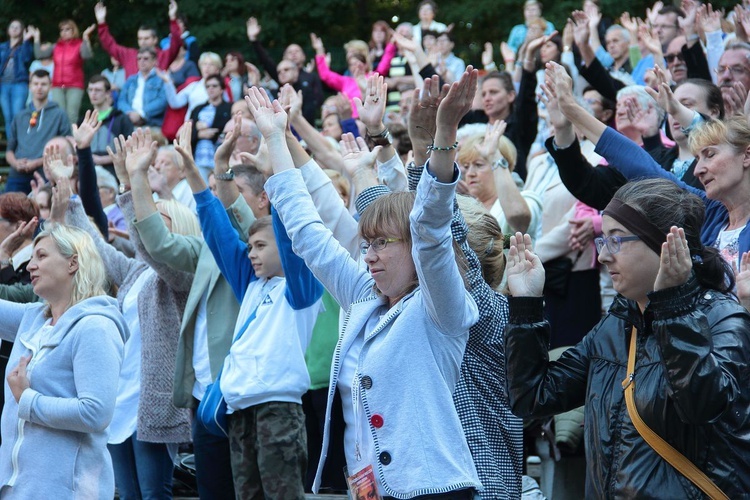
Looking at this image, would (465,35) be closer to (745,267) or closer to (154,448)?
(154,448)

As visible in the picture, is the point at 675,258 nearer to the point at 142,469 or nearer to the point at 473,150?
the point at 473,150

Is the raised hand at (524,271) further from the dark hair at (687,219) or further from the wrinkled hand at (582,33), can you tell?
the wrinkled hand at (582,33)

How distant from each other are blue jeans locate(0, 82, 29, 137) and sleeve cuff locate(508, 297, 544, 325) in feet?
48.2

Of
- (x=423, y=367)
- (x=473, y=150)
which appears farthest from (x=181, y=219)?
(x=423, y=367)

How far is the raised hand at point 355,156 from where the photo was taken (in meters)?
4.41

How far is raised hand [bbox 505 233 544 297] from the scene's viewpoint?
3322 mm

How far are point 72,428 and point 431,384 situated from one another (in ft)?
6.83

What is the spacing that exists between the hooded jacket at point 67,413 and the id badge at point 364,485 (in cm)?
172

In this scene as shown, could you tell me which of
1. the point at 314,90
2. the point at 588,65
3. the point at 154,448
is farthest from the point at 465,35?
the point at 154,448

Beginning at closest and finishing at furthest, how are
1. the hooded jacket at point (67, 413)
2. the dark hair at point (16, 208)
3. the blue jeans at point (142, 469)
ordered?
the hooded jacket at point (67, 413)
the blue jeans at point (142, 469)
the dark hair at point (16, 208)

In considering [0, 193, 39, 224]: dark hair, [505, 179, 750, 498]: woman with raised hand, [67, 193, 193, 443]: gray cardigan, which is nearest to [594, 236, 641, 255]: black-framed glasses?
[505, 179, 750, 498]: woman with raised hand

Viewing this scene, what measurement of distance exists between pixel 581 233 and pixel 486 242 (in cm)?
263

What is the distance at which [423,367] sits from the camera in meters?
3.27

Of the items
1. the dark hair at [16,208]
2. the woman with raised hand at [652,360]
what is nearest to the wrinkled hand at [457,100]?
the woman with raised hand at [652,360]
